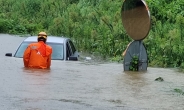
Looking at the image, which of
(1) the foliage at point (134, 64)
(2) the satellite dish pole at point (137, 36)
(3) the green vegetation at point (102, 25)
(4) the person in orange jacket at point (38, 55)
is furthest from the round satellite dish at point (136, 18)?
(3) the green vegetation at point (102, 25)

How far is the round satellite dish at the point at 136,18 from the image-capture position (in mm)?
13547

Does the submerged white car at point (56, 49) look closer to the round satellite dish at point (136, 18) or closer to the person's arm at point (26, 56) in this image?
the round satellite dish at point (136, 18)

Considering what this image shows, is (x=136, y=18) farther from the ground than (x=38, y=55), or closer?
farther from the ground

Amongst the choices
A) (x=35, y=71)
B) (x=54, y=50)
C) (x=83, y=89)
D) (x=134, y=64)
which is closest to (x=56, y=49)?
(x=54, y=50)

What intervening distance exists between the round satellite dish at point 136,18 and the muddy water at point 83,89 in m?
1.21

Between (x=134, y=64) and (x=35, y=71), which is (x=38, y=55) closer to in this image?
(x=35, y=71)

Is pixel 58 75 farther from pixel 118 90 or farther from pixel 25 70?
pixel 118 90

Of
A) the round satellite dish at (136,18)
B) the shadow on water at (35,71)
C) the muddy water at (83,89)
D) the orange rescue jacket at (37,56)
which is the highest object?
the round satellite dish at (136,18)

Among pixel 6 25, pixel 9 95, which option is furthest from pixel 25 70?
pixel 6 25

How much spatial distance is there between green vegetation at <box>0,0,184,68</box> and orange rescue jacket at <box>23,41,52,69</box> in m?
5.46

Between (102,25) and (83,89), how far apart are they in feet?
51.0

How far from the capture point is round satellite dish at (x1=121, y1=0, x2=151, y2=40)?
13.5 meters

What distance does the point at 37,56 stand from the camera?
1228cm

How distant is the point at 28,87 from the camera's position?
29.4 feet
